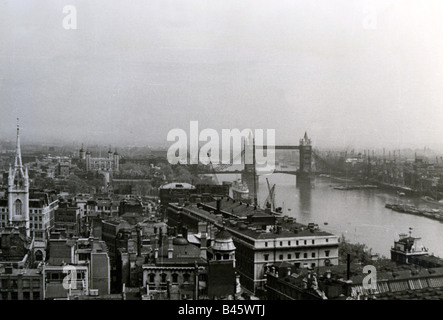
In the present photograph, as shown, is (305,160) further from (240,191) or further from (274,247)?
(274,247)

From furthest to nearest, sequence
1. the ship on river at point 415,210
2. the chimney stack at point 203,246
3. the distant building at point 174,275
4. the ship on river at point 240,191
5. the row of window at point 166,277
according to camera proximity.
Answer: the ship on river at point 240,191 → the ship on river at point 415,210 → the chimney stack at point 203,246 → the row of window at point 166,277 → the distant building at point 174,275

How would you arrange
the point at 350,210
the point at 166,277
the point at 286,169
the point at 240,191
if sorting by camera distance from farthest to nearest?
the point at 240,191
the point at 350,210
the point at 286,169
the point at 166,277

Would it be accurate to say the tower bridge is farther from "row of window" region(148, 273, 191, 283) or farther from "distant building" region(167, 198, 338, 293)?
"row of window" region(148, 273, 191, 283)

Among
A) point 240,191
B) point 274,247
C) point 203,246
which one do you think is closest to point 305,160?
point 240,191

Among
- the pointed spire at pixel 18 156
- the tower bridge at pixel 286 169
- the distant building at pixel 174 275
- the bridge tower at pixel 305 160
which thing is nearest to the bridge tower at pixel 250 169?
the tower bridge at pixel 286 169

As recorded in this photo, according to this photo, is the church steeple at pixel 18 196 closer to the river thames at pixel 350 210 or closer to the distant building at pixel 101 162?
the distant building at pixel 101 162

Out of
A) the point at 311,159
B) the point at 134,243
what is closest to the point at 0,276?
the point at 134,243
